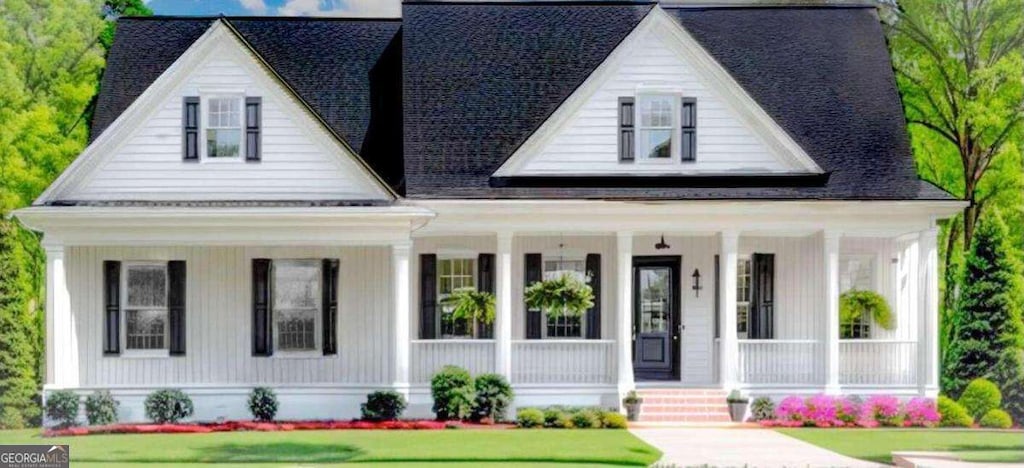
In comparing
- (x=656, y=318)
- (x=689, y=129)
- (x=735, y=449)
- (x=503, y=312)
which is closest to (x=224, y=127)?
(x=503, y=312)

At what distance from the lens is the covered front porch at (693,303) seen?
1104 inches

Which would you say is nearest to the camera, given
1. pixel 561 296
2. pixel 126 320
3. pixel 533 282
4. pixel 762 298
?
pixel 126 320

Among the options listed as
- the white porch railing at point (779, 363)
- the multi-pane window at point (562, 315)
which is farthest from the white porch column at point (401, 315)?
the white porch railing at point (779, 363)

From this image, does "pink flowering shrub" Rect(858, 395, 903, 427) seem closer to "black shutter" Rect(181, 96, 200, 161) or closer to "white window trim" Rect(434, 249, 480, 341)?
"white window trim" Rect(434, 249, 480, 341)

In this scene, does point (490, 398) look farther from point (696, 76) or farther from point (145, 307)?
point (696, 76)

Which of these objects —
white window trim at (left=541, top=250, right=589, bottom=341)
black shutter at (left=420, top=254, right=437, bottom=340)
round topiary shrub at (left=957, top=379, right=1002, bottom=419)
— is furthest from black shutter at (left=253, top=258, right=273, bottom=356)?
round topiary shrub at (left=957, top=379, right=1002, bottom=419)

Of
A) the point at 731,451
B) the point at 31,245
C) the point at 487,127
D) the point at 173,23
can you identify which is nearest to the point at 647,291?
the point at 487,127

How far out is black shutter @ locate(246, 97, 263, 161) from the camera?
2770 centimetres

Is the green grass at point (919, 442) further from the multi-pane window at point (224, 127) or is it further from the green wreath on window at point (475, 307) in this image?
the multi-pane window at point (224, 127)

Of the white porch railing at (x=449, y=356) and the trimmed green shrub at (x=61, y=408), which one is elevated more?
the white porch railing at (x=449, y=356)

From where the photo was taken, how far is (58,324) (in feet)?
88.5

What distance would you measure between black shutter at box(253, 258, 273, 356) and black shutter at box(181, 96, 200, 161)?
2.07 metres

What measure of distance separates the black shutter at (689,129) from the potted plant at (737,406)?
4.10 metres

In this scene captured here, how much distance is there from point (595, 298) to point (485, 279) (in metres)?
1.96
